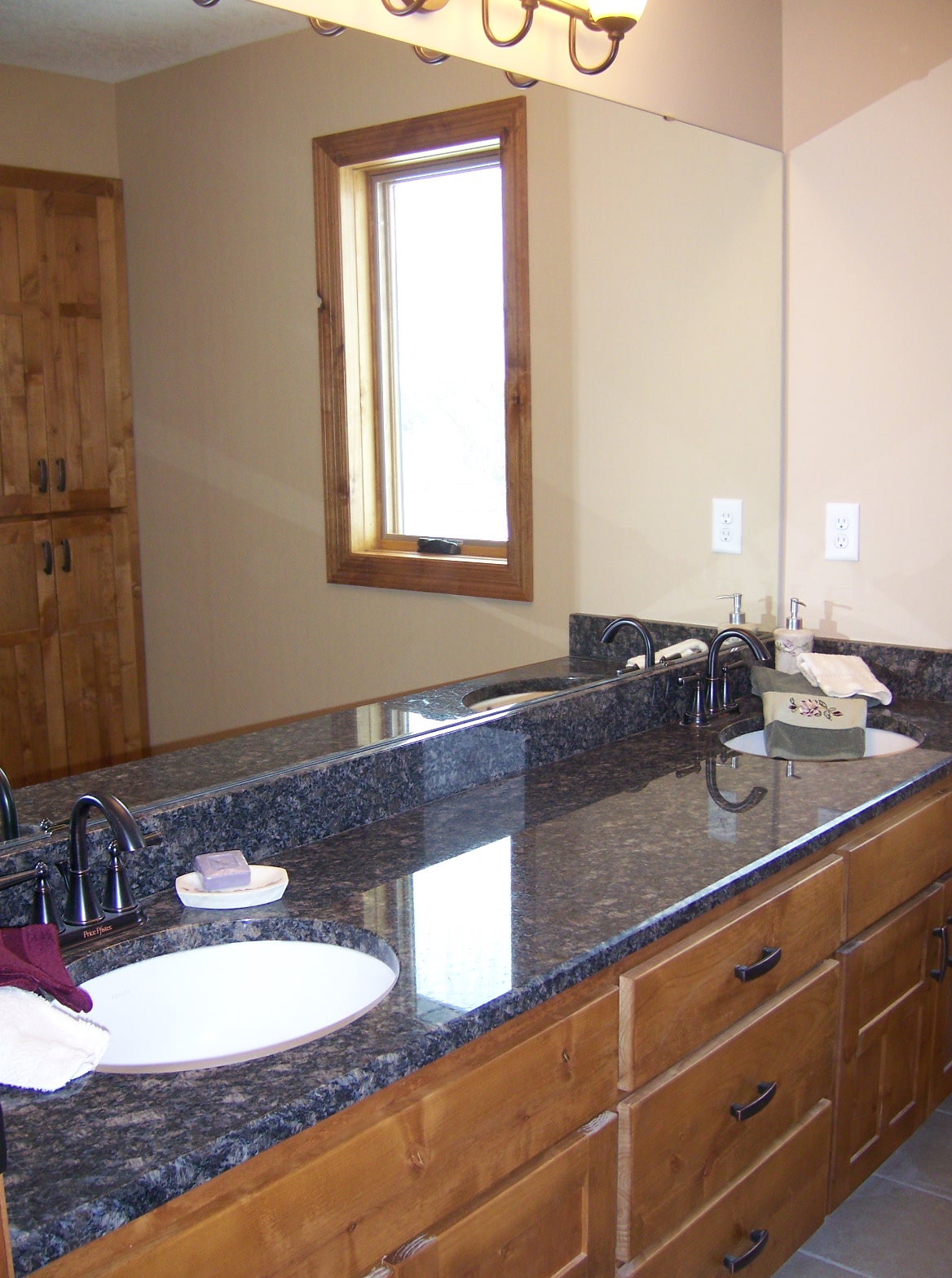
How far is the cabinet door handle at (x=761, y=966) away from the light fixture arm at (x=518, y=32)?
146 cm

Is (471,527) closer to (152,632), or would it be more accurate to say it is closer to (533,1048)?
(152,632)

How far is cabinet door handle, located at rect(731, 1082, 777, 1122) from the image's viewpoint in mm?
1704

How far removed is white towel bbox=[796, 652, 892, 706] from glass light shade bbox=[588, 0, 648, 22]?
126cm

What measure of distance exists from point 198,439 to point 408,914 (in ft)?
2.02

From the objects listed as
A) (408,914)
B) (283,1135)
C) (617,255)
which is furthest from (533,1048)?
(617,255)

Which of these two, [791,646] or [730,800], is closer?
[730,800]

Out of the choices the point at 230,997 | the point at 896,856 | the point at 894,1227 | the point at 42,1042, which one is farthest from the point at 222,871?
the point at 894,1227

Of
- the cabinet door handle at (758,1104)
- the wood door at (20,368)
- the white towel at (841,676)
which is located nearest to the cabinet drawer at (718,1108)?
the cabinet door handle at (758,1104)

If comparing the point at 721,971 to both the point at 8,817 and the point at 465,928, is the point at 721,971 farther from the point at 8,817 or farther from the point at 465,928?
the point at 8,817

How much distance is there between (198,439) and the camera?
1.49 metres

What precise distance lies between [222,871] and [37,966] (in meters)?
0.32

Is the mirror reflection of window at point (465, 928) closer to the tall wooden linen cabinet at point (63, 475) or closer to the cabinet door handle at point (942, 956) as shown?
the tall wooden linen cabinet at point (63, 475)

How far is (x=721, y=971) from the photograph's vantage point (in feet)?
A: 5.36

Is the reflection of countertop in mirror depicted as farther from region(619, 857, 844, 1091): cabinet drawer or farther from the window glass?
region(619, 857, 844, 1091): cabinet drawer
